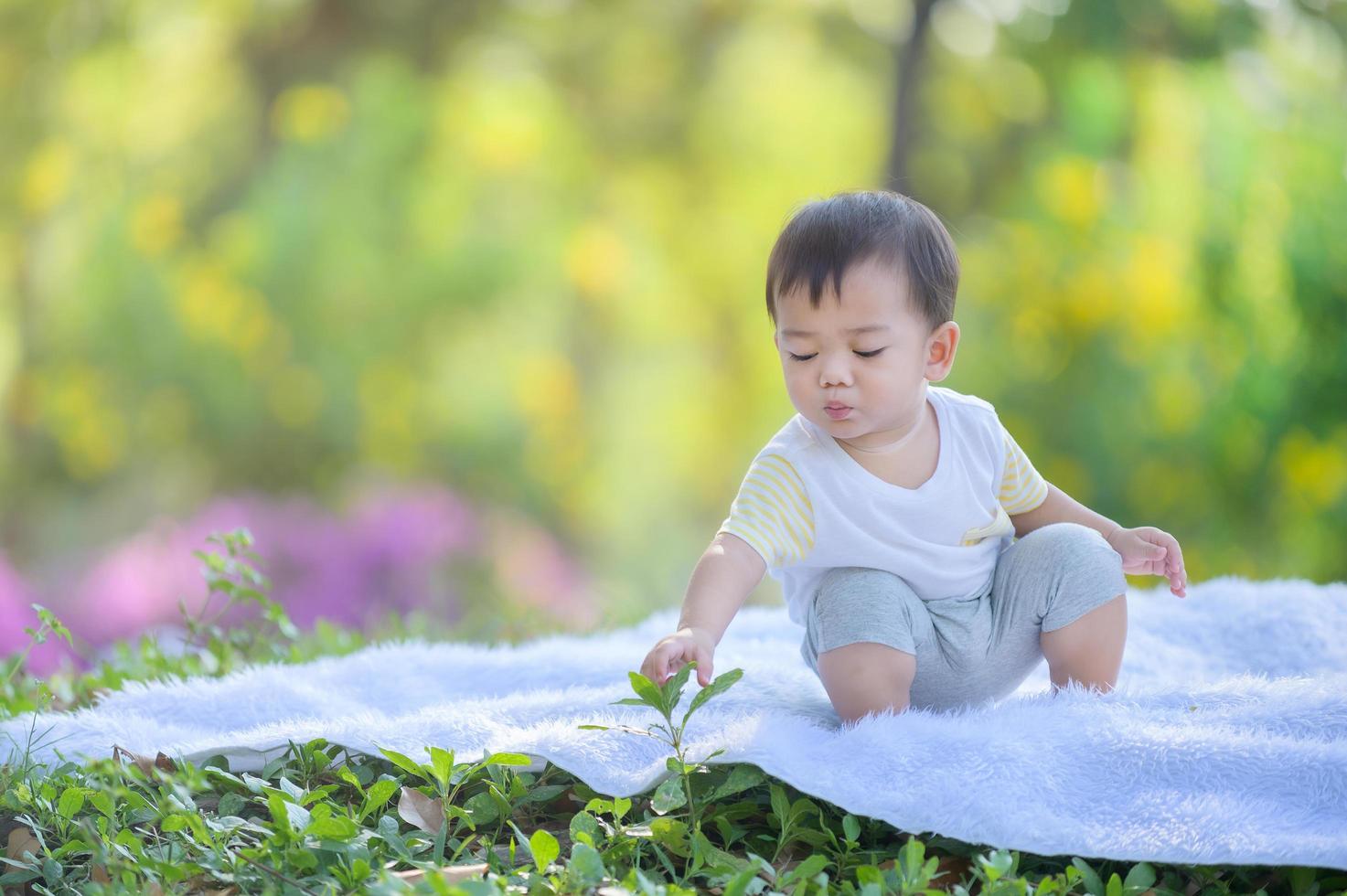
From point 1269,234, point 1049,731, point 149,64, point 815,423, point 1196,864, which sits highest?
point 149,64

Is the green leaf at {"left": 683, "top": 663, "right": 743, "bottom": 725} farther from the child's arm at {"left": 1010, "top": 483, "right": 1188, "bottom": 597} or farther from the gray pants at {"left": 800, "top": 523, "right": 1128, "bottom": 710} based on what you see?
the child's arm at {"left": 1010, "top": 483, "right": 1188, "bottom": 597}

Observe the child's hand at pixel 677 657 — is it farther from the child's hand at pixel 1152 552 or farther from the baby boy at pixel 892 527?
the child's hand at pixel 1152 552

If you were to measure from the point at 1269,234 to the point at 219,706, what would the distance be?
349 cm

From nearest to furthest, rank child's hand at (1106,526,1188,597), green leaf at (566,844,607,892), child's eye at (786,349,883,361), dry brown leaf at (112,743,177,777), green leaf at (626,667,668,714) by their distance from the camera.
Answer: green leaf at (566,844,607,892)
green leaf at (626,667,668,714)
dry brown leaf at (112,743,177,777)
child's eye at (786,349,883,361)
child's hand at (1106,526,1188,597)

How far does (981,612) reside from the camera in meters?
1.46

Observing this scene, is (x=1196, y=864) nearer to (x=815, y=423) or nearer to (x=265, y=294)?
(x=815, y=423)

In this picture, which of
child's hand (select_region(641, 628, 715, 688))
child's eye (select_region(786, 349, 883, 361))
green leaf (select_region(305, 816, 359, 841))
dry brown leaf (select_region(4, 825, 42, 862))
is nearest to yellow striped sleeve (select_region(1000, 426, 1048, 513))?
child's eye (select_region(786, 349, 883, 361))

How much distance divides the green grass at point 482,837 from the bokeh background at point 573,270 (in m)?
2.62

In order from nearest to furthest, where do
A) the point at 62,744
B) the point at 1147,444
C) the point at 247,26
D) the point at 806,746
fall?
the point at 806,746
the point at 62,744
the point at 1147,444
the point at 247,26

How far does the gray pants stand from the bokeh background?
246cm

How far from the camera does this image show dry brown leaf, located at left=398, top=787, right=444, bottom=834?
3.89 feet

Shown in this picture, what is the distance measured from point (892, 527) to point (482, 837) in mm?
560

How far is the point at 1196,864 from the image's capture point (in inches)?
43.3

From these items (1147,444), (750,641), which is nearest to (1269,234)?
(1147,444)
